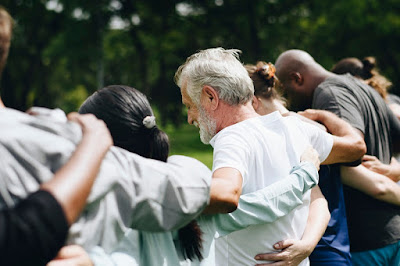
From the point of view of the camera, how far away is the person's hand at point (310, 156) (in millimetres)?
2588

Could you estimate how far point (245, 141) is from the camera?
2418mm

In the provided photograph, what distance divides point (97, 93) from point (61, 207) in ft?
2.69

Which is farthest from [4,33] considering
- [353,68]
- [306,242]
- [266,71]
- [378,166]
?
[353,68]

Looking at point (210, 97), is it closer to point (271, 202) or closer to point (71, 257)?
point (271, 202)

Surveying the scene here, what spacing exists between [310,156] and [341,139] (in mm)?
518

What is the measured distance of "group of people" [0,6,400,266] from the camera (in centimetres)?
128

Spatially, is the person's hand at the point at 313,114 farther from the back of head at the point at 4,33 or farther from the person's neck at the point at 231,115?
the back of head at the point at 4,33

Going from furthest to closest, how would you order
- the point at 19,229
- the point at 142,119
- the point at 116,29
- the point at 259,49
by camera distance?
1. the point at 116,29
2. the point at 259,49
3. the point at 142,119
4. the point at 19,229

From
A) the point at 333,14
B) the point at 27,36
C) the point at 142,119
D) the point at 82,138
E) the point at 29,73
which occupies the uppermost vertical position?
the point at 82,138

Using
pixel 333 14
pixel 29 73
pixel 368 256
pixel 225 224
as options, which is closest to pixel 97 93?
pixel 225 224

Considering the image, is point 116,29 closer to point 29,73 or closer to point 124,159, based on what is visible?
point 29,73

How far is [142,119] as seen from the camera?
6.40ft

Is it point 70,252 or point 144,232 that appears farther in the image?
point 144,232

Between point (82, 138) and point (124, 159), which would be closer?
point (82, 138)
